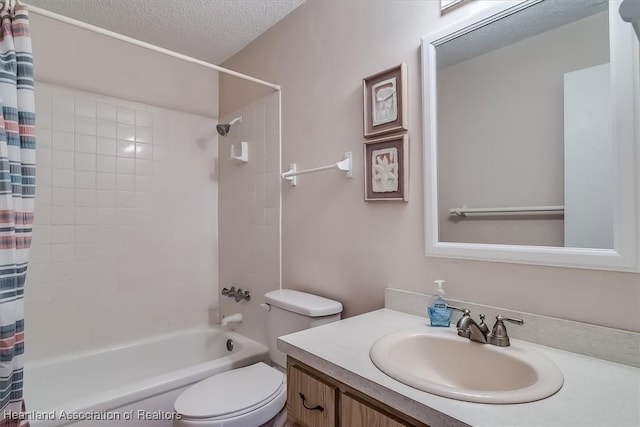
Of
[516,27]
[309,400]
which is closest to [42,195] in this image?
[309,400]

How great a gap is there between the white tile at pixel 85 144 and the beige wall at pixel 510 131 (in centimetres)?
198

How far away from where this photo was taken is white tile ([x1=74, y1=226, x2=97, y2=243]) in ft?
6.36

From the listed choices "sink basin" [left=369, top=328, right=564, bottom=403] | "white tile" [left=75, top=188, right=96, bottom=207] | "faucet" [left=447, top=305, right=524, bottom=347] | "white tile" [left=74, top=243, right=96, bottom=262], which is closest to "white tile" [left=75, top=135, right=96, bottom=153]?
"white tile" [left=75, top=188, right=96, bottom=207]

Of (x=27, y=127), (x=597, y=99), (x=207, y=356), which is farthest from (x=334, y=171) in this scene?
(x=207, y=356)

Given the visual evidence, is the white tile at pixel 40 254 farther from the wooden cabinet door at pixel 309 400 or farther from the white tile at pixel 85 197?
the wooden cabinet door at pixel 309 400

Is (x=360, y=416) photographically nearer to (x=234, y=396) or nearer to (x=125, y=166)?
(x=234, y=396)

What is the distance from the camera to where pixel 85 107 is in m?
1.97

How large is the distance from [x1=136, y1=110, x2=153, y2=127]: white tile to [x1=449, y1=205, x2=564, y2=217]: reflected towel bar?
6.60 feet

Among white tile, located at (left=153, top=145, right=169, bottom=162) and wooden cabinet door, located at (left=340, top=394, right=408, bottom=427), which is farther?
white tile, located at (left=153, top=145, right=169, bottom=162)

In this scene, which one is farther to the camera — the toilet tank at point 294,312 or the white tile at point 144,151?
the white tile at point 144,151

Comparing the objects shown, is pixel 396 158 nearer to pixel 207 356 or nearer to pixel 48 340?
pixel 207 356

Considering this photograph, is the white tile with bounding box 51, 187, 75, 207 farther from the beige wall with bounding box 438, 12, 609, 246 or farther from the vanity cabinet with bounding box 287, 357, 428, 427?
the beige wall with bounding box 438, 12, 609, 246

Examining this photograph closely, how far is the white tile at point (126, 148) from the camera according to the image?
6.89 feet

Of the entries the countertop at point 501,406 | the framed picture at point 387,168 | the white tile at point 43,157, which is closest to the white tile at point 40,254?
the white tile at point 43,157
